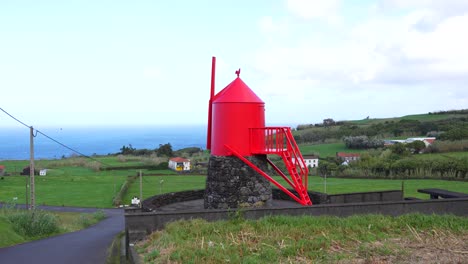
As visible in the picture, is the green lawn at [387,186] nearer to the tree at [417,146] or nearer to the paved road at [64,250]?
the tree at [417,146]

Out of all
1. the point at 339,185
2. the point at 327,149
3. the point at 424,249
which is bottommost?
the point at 339,185

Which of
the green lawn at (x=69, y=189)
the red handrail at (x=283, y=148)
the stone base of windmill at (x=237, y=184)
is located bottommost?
the green lawn at (x=69, y=189)

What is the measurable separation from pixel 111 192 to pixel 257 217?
25557mm

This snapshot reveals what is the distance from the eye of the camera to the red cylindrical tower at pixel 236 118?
12.9m

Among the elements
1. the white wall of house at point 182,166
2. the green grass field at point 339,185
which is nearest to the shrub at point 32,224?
the green grass field at point 339,185

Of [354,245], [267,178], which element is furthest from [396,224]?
[267,178]

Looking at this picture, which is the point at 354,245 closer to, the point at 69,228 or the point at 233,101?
the point at 233,101

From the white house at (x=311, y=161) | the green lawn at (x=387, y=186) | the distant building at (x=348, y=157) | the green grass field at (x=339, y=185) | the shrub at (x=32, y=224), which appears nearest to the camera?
the shrub at (x=32, y=224)

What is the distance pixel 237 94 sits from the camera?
512 inches

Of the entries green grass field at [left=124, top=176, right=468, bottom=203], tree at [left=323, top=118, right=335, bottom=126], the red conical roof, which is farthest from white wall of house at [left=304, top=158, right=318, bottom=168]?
tree at [left=323, top=118, right=335, bottom=126]

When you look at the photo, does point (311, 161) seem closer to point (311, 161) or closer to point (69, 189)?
point (311, 161)

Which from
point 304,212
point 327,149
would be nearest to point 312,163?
point 327,149

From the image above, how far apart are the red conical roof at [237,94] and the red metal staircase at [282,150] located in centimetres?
93

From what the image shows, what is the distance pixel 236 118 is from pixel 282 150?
1661 mm
